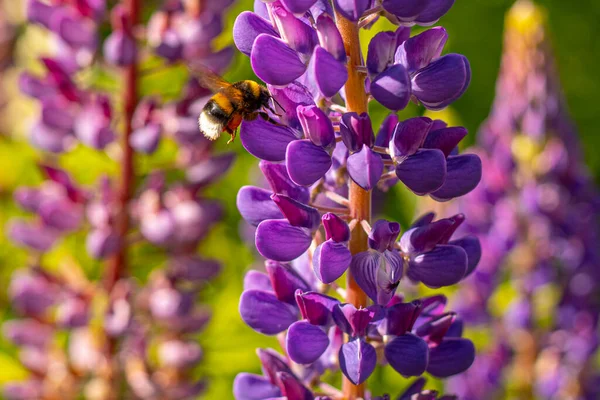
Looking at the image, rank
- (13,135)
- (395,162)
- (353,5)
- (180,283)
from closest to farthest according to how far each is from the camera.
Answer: (353,5), (395,162), (180,283), (13,135)

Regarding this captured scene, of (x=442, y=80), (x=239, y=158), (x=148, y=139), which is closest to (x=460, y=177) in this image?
(x=442, y=80)

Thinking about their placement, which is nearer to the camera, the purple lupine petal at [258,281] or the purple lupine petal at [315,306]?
the purple lupine petal at [315,306]

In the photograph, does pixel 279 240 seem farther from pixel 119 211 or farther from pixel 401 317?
pixel 119 211

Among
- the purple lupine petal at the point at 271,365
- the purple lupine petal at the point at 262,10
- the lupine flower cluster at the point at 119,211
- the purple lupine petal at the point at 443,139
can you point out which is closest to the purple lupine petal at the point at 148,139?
the lupine flower cluster at the point at 119,211

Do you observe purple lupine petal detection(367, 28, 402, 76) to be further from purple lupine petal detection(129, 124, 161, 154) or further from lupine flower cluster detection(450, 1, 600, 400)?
lupine flower cluster detection(450, 1, 600, 400)

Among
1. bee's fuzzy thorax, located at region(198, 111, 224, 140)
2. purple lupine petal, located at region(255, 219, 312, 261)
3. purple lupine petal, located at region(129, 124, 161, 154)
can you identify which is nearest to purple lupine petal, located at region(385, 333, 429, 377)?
purple lupine petal, located at region(255, 219, 312, 261)

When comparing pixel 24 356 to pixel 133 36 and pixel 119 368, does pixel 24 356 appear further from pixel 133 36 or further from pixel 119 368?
pixel 133 36

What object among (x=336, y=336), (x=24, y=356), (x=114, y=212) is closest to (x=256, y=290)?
(x=336, y=336)

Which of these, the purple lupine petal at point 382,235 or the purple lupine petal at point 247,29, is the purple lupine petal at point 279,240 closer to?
the purple lupine petal at point 382,235
